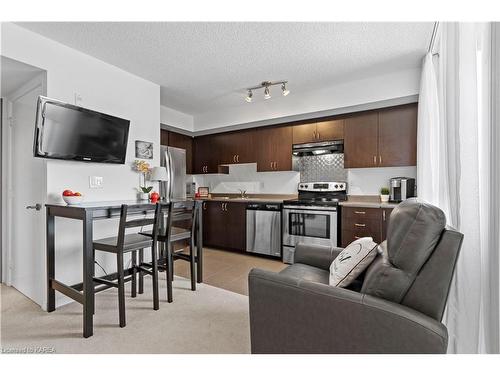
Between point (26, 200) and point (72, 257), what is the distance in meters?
0.87

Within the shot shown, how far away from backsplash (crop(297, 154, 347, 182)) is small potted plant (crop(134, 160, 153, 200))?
2350 mm

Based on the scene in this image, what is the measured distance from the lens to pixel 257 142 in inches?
176

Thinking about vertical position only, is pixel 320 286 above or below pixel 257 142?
below

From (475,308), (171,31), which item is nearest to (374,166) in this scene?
(475,308)

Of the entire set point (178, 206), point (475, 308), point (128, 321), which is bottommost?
point (128, 321)

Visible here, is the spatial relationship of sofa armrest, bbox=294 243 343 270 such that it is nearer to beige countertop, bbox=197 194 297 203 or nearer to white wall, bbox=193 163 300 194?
beige countertop, bbox=197 194 297 203

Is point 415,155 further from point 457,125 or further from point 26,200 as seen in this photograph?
point 26,200

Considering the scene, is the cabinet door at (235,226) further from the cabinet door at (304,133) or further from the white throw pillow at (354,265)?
the white throw pillow at (354,265)

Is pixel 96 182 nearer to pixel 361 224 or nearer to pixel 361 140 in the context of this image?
pixel 361 224

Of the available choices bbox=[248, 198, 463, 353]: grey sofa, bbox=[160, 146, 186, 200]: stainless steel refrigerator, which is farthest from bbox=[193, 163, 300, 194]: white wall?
bbox=[248, 198, 463, 353]: grey sofa

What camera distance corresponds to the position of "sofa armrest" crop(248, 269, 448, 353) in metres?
1.08

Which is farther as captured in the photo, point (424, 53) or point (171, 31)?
point (424, 53)

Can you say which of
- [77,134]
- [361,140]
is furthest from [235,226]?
[77,134]

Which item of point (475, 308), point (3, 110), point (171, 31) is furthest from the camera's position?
point (3, 110)
